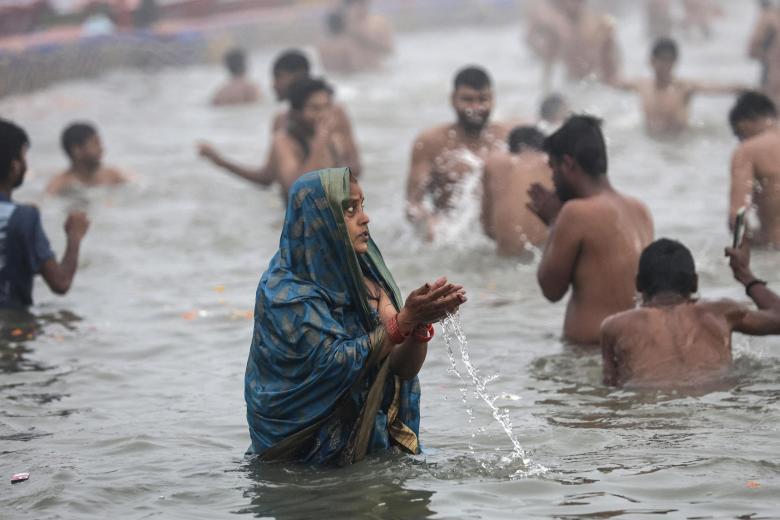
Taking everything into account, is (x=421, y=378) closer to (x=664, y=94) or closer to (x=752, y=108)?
(x=752, y=108)

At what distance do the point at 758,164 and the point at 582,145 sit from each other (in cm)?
241

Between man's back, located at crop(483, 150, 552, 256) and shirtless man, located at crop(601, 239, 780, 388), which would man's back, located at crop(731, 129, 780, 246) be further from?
shirtless man, located at crop(601, 239, 780, 388)

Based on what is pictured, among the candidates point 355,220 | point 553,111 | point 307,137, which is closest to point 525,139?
point 307,137

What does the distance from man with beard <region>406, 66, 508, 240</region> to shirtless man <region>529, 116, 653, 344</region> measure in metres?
2.74

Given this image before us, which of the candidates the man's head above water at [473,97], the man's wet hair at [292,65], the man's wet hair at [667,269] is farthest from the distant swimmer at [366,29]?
the man's wet hair at [667,269]

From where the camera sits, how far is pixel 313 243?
16.1ft

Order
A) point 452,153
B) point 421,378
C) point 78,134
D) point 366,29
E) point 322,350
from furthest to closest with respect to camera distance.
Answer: point 366,29, point 78,134, point 452,153, point 421,378, point 322,350

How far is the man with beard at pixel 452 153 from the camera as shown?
9.89 metres

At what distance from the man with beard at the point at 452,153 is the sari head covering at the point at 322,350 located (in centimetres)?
488

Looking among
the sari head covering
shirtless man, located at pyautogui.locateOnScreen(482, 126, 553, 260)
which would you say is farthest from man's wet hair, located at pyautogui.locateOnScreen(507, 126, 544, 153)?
the sari head covering

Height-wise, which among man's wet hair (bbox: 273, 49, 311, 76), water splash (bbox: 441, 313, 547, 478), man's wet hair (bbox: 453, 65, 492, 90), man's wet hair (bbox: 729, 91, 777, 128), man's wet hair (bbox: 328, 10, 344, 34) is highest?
man's wet hair (bbox: 328, 10, 344, 34)

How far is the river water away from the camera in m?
5.30

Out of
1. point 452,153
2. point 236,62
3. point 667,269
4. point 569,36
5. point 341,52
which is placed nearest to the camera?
point 667,269

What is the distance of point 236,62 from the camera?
18438 mm
